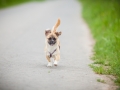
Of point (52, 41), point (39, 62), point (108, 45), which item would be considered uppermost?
point (52, 41)

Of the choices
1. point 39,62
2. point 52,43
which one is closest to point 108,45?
point 39,62

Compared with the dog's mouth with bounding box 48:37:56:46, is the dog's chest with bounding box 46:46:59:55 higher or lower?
lower

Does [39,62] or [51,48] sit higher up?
[51,48]

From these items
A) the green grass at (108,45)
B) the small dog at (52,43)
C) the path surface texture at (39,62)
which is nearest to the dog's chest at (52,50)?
the small dog at (52,43)

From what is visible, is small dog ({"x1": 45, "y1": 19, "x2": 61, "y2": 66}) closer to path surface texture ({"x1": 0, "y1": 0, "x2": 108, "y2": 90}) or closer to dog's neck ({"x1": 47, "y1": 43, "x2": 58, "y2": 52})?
dog's neck ({"x1": 47, "y1": 43, "x2": 58, "y2": 52})

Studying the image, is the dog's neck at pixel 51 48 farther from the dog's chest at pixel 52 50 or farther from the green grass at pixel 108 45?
the green grass at pixel 108 45

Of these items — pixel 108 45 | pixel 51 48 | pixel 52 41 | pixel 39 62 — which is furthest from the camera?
pixel 108 45

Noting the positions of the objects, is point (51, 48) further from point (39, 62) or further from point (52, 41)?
point (39, 62)

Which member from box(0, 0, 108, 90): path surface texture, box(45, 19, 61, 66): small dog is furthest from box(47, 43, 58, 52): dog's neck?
box(0, 0, 108, 90): path surface texture

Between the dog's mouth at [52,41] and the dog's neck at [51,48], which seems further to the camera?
the dog's neck at [51,48]

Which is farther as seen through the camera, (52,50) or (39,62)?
(39,62)

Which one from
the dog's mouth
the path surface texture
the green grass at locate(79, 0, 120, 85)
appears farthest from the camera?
the green grass at locate(79, 0, 120, 85)

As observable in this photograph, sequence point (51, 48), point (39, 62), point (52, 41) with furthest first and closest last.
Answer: point (39, 62) → point (51, 48) → point (52, 41)

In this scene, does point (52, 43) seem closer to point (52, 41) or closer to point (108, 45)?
point (52, 41)
